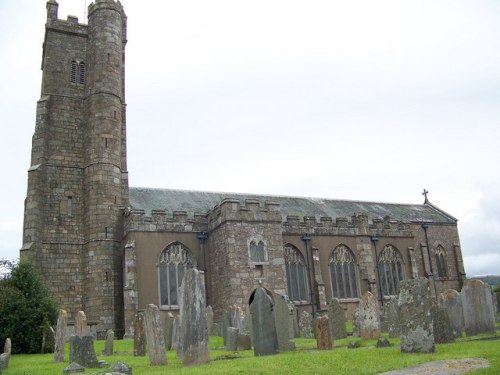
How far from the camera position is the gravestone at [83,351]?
1178 centimetres

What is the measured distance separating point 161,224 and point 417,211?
22114 mm

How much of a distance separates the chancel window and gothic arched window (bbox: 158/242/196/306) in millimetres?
3202

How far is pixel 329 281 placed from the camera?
2827cm

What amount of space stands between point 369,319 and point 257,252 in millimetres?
9069

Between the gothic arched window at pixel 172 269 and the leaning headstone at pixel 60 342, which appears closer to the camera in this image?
the leaning headstone at pixel 60 342

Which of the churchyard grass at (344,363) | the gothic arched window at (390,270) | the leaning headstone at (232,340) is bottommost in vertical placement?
the churchyard grass at (344,363)

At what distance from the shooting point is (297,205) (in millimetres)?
34000

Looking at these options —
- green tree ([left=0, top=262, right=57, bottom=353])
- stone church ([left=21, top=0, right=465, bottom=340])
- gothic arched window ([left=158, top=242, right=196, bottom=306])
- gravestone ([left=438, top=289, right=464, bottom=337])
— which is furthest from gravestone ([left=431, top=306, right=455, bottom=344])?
gothic arched window ([left=158, top=242, right=196, bottom=306])

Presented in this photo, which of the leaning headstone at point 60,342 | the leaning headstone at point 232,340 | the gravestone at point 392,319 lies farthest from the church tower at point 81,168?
the gravestone at point 392,319

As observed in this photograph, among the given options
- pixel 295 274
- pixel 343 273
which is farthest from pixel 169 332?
pixel 343 273

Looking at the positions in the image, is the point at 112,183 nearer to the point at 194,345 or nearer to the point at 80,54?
the point at 80,54

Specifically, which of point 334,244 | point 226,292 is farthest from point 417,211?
point 226,292

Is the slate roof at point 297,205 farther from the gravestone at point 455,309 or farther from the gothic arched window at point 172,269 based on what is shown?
the gravestone at point 455,309

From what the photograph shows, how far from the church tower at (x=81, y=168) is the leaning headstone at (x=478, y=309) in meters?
16.4
